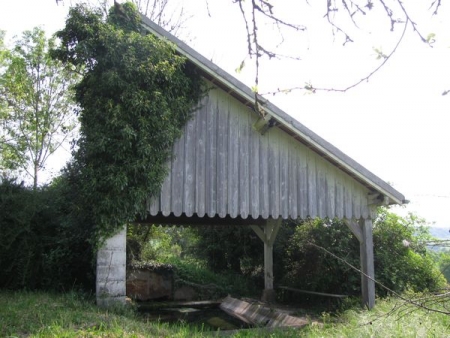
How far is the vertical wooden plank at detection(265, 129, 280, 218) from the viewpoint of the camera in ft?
31.0

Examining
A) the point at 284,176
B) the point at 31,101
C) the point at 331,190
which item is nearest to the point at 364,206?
the point at 331,190

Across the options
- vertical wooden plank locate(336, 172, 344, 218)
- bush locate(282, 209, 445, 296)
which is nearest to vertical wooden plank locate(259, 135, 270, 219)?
vertical wooden plank locate(336, 172, 344, 218)

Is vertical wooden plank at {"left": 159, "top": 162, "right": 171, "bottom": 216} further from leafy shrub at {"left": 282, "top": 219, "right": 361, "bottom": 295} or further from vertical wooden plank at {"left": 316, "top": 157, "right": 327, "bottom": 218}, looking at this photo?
leafy shrub at {"left": 282, "top": 219, "right": 361, "bottom": 295}

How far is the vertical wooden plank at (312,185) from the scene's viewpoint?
9.73 m

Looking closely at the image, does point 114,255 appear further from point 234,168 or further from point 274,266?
point 274,266

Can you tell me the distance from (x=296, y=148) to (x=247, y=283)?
301 inches

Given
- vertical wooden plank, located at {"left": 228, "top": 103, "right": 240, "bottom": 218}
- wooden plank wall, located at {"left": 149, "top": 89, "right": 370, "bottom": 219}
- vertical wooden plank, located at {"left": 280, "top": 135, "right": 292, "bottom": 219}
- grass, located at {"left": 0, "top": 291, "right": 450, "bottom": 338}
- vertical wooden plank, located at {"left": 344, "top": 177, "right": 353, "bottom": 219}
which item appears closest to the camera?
grass, located at {"left": 0, "top": 291, "right": 450, "bottom": 338}

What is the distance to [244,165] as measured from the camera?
367 inches

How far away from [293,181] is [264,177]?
2.22ft

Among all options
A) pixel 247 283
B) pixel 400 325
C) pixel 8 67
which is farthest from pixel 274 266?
pixel 8 67

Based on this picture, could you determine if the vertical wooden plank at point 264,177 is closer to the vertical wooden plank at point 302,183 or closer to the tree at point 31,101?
the vertical wooden plank at point 302,183

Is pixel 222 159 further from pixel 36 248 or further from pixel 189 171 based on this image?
pixel 36 248

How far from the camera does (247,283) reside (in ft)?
52.4

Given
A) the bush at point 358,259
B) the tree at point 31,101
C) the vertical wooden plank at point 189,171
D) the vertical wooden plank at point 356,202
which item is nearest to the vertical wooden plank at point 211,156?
the vertical wooden plank at point 189,171
